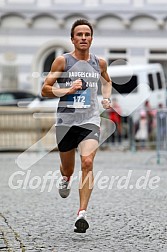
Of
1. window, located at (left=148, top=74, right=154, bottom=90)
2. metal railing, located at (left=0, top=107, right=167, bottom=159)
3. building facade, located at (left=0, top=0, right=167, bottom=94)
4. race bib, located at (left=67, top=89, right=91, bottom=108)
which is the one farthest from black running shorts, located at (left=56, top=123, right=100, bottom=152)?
building facade, located at (left=0, top=0, right=167, bottom=94)

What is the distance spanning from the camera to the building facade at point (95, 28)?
121 ft

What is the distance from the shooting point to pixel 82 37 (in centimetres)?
735

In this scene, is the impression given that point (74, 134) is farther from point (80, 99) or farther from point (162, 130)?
point (162, 130)

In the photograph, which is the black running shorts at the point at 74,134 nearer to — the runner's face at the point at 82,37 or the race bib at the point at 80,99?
the race bib at the point at 80,99

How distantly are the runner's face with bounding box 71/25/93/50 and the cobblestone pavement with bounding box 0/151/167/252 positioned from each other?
1.60 m

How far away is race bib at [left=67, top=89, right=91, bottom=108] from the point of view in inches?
288

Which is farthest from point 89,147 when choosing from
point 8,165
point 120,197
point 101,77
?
point 8,165

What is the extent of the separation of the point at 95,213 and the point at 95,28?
29063mm

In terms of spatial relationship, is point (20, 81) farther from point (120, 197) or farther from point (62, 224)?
point (62, 224)

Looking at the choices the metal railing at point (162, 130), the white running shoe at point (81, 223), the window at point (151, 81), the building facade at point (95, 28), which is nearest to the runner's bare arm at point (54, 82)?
the white running shoe at point (81, 223)

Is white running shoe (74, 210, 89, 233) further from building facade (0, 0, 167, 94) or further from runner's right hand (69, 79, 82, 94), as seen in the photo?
building facade (0, 0, 167, 94)

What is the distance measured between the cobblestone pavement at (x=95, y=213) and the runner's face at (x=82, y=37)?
1.60 metres

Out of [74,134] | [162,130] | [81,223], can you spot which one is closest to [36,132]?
[162,130]

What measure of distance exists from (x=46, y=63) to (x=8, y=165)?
20351 mm
